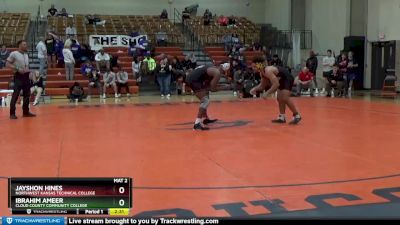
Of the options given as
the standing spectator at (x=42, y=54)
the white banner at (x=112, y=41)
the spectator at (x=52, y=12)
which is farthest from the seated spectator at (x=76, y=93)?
the spectator at (x=52, y=12)

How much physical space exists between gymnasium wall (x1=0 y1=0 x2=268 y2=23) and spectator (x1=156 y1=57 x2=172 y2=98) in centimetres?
1034

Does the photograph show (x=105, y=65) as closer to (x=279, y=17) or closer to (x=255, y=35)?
(x=255, y=35)

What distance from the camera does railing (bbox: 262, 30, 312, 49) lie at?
25.5 metres

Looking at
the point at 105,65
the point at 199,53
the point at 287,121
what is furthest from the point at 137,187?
the point at 199,53

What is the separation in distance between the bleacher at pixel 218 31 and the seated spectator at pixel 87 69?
7369 millimetres

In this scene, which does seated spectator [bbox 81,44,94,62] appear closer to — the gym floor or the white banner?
the white banner

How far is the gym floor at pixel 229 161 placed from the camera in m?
4.10

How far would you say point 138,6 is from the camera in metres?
28.6

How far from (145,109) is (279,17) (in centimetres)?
1670

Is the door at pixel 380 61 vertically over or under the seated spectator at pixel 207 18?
under

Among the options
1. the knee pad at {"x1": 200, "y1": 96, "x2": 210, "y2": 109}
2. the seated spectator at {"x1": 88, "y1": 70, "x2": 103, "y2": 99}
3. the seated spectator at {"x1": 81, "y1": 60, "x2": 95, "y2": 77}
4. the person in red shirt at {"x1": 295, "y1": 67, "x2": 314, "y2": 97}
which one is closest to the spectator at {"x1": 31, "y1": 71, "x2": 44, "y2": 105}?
the seated spectator at {"x1": 88, "y1": 70, "x2": 103, "y2": 99}

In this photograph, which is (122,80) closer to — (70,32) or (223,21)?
(70,32)

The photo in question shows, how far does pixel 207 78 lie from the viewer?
912cm

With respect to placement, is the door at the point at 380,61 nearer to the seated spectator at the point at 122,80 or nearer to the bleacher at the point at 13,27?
the seated spectator at the point at 122,80
